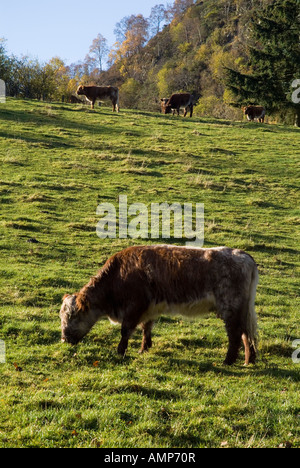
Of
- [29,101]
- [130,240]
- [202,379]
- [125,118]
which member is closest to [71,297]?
[202,379]

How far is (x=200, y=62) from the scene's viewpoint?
98375 millimetres

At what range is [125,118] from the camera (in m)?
34.2

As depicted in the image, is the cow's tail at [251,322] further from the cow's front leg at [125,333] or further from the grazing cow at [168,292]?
the cow's front leg at [125,333]

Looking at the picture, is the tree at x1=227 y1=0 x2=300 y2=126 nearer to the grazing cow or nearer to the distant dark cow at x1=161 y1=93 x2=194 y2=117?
the distant dark cow at x1=161 y1=93 x2=194 y2=117

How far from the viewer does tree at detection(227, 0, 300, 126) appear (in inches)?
1570

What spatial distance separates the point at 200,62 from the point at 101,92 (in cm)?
6719

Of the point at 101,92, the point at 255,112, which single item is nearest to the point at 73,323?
the point at 101,92

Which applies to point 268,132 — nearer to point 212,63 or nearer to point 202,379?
point 202,379

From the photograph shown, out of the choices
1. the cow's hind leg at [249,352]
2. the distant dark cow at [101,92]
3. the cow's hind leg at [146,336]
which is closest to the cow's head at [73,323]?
the cow's hind leg at [146,336]

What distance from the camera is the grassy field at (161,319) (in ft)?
17.6

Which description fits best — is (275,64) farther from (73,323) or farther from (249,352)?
(73,323)

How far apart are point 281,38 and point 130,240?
33973mm

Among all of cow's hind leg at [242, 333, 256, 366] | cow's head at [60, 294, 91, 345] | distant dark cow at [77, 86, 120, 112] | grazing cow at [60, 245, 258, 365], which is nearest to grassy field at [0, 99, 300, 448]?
cow's hind leg at [242, 333, 256, 366]

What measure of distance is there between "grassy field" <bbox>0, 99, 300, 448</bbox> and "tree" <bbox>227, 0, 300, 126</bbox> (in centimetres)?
1151
